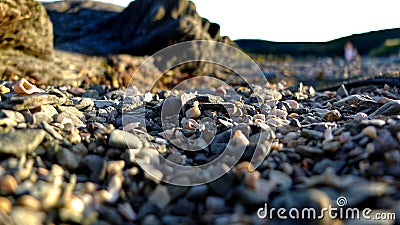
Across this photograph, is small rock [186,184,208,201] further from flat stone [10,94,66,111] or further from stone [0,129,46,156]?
flat stone [10,94,66,111]

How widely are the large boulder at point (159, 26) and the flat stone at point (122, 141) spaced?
8570mm

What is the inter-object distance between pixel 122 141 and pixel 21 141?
0.47m

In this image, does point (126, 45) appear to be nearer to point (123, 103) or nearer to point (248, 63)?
point (248, 63)

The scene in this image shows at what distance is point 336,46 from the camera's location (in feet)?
68.7

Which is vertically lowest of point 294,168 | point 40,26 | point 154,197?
point 154,197

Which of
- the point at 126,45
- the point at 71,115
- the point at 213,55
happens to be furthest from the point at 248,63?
the point at 71,115

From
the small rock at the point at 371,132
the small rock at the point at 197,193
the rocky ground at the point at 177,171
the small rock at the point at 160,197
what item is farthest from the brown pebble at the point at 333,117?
the small rock at the point at 160,197

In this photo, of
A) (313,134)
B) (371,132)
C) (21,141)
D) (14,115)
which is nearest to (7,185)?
(21,141)

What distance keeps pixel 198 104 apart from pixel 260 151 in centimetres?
112

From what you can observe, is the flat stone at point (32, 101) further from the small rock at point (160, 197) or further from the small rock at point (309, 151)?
the small rock at point (309, 151)

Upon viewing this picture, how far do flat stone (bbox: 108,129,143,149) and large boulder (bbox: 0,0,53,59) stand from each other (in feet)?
14.3

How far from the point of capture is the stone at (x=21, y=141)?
5.67ft

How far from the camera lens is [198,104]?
114 inches

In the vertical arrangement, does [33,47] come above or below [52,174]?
above
